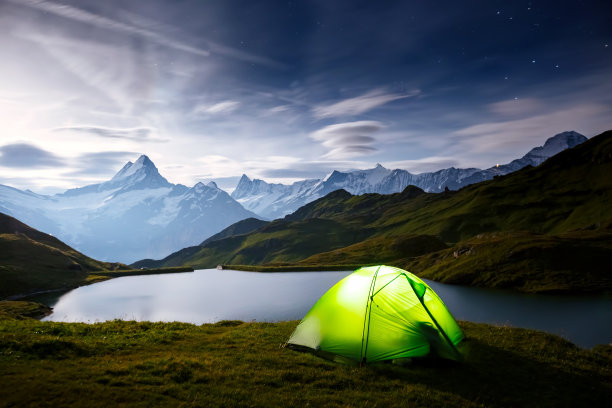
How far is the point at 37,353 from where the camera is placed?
15000mm

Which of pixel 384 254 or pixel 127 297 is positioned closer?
pixel 127 297

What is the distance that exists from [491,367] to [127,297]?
8436cm

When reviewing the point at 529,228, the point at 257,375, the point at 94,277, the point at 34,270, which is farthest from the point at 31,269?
the point at 529,228

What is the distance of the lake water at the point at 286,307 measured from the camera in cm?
3662

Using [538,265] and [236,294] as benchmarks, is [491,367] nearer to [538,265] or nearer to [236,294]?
[538,265]

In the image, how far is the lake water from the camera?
120ft

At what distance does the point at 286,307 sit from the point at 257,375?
39216 millimetres

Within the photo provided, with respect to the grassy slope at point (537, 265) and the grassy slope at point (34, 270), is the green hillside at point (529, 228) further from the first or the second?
the grassy slope at point (34, 270)

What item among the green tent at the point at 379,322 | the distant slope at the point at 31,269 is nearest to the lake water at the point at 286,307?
the distant slope at the point at 31,269

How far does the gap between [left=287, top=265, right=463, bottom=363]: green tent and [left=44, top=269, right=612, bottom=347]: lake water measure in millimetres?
A: 21384

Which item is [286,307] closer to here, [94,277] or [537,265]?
[537,265]

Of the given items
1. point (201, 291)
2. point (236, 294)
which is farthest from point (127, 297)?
point (236, 294)

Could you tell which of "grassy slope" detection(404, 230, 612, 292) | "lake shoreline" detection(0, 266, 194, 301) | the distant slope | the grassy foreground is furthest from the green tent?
the distant slope

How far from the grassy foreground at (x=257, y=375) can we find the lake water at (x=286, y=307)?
60.0ft
